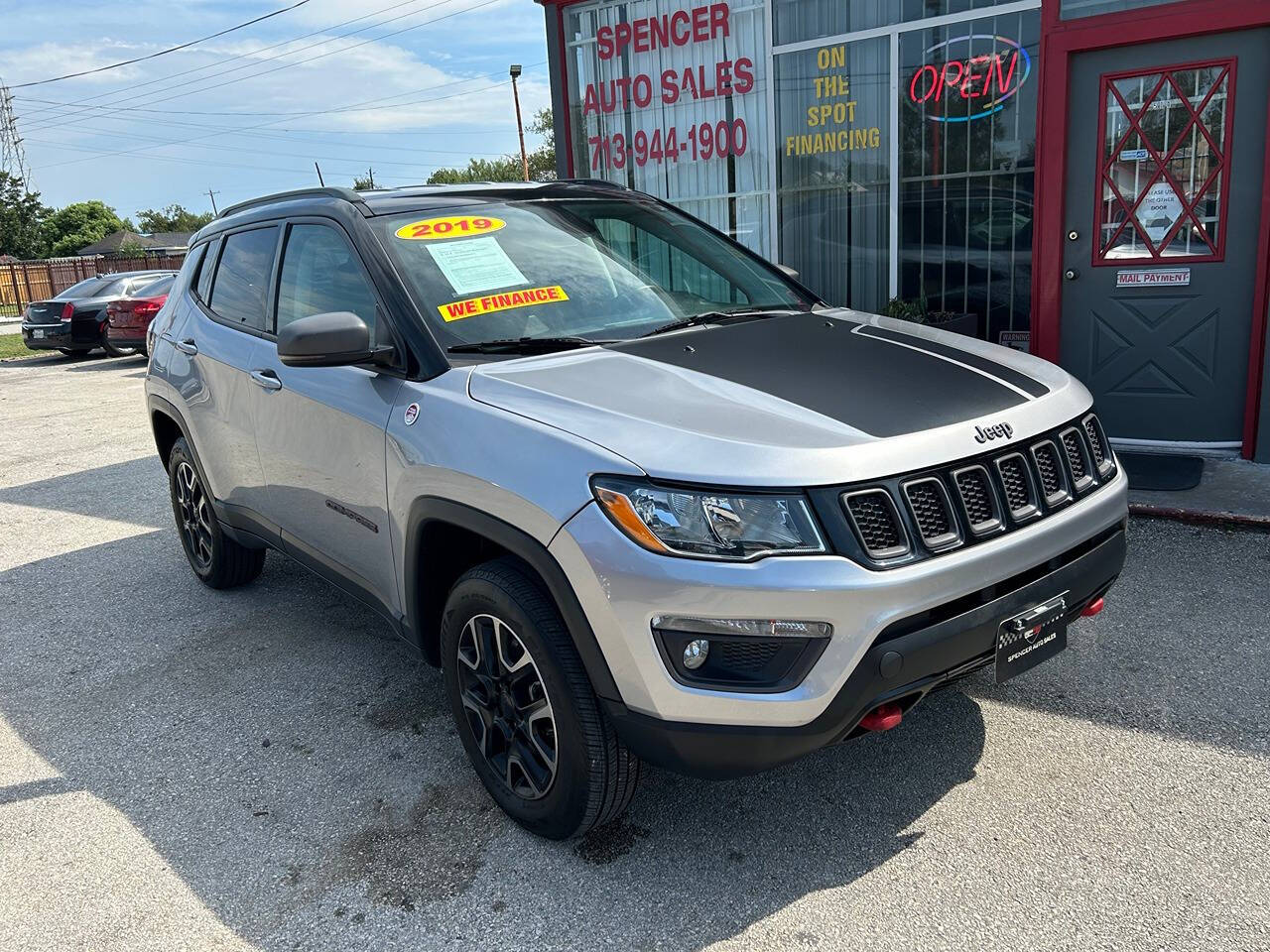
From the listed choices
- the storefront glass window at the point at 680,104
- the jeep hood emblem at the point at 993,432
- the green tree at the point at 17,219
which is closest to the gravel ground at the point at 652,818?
the jeep hood emblem at the point at 993,432

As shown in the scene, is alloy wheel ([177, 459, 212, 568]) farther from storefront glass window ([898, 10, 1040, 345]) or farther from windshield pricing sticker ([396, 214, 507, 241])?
storefront glass window ([898, 10, 1040, 345])

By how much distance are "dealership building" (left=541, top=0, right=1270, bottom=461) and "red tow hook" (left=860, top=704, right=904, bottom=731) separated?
4.81m

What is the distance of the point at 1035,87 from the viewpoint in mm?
6734

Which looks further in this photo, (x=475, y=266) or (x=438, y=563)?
(x=475, y=266)

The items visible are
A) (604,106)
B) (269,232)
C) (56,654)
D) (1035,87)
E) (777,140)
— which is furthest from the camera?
(604,106)

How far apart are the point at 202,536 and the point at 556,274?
2709 millimetres

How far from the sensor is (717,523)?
2340mm

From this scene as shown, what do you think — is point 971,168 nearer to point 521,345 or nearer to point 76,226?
point 521,345

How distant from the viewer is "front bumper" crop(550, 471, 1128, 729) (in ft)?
7.46

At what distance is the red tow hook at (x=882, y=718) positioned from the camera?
2441mm

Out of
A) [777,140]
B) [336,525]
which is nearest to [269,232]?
[336,525]

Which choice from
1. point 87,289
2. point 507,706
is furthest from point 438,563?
point 87,289

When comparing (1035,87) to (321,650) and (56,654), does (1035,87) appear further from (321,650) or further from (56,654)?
(56,654)

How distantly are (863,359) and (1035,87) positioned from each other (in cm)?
472
